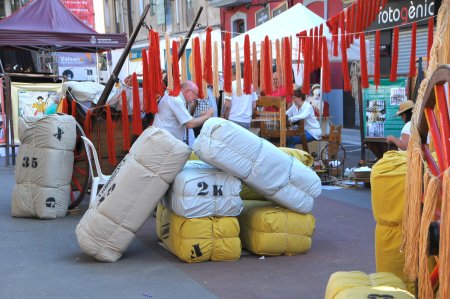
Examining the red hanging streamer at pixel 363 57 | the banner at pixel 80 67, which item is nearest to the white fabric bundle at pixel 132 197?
the red hanging streamer at pixel 363 57

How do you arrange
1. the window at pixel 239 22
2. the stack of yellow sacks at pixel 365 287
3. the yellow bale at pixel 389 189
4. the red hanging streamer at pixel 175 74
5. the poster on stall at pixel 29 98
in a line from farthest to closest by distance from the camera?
1. the window at pixel 239 22
2. the poster on stall at pixel 29 98
3. the red hanging streamer at pixel 175 74
4. the yellow bale at pixel 389 189
5. the stack of yellow sacks at pixel 365 287

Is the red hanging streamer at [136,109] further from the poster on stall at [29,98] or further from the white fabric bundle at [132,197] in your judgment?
the poster on stall at [29,98]

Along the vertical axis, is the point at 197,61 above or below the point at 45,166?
above

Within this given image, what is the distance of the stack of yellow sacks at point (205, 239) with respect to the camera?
5730 mm

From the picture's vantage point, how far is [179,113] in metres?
7.57

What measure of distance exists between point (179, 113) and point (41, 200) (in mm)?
1993

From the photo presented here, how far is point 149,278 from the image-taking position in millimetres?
5449

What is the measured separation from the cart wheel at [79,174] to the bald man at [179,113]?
3.78 feet

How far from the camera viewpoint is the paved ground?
5.10m

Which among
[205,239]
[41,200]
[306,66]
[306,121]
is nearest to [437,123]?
[205,239]

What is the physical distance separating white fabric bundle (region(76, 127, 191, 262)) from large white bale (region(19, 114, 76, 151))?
207cm

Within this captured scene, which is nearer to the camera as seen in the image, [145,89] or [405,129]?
[405,129]

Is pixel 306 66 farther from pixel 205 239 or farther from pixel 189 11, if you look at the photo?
pixel 189 11

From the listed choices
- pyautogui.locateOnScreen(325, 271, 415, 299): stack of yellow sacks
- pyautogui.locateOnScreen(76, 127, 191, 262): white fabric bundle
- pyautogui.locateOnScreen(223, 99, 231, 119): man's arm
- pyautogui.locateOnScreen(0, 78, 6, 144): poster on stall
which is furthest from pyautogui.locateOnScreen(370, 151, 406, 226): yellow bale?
pyautogui.locateOnScreen(0, 78, 6, 144): poster on stall
